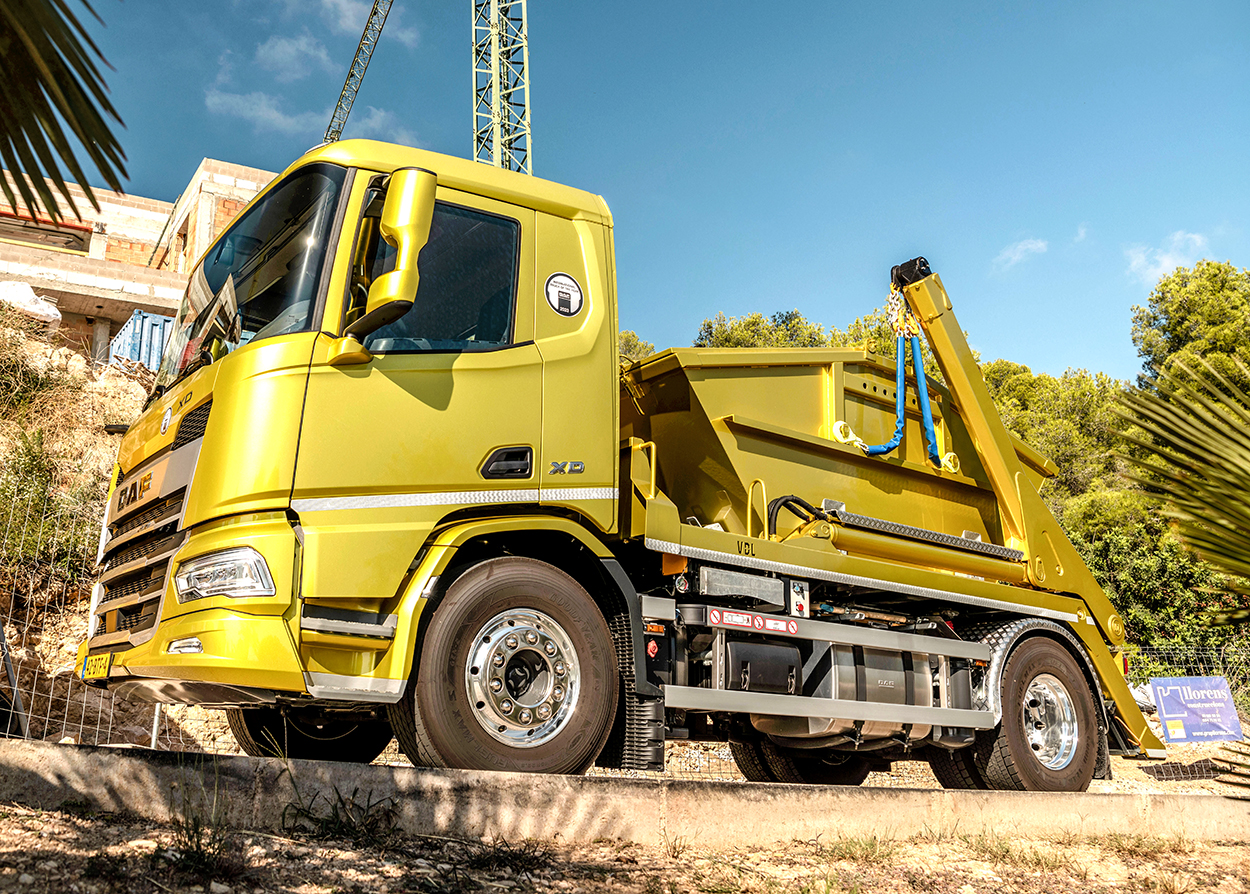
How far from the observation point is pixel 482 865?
334cm

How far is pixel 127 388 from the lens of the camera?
1589 cm

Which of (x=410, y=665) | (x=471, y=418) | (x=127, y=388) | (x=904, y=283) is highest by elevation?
(x=127, y=388)

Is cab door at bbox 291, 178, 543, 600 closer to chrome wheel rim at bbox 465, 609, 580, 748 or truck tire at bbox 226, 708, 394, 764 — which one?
chrome wheel rim at bbox 465, 609, 580, 748

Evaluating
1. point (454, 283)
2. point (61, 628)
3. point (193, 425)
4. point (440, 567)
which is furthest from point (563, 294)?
point (61, 628)

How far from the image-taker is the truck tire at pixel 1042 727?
661 cm

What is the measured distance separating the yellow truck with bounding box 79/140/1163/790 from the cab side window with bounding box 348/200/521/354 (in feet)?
0.05

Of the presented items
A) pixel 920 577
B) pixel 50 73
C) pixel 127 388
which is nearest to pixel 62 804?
pixel 50 73

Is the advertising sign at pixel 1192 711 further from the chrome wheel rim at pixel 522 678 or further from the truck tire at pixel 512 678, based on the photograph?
the chrome wheel rim at pixel 522 678

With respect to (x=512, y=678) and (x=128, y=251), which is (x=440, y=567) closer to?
(x=512, y=678)

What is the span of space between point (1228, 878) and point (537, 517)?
3.98 metres

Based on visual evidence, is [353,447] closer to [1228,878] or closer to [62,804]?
[62,804]

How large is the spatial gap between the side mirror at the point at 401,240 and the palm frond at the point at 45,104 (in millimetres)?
2410

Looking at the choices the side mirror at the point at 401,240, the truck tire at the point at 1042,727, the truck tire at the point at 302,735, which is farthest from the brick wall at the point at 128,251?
the truck tire at the point at 1042,727

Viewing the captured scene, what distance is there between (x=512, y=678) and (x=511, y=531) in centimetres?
70
